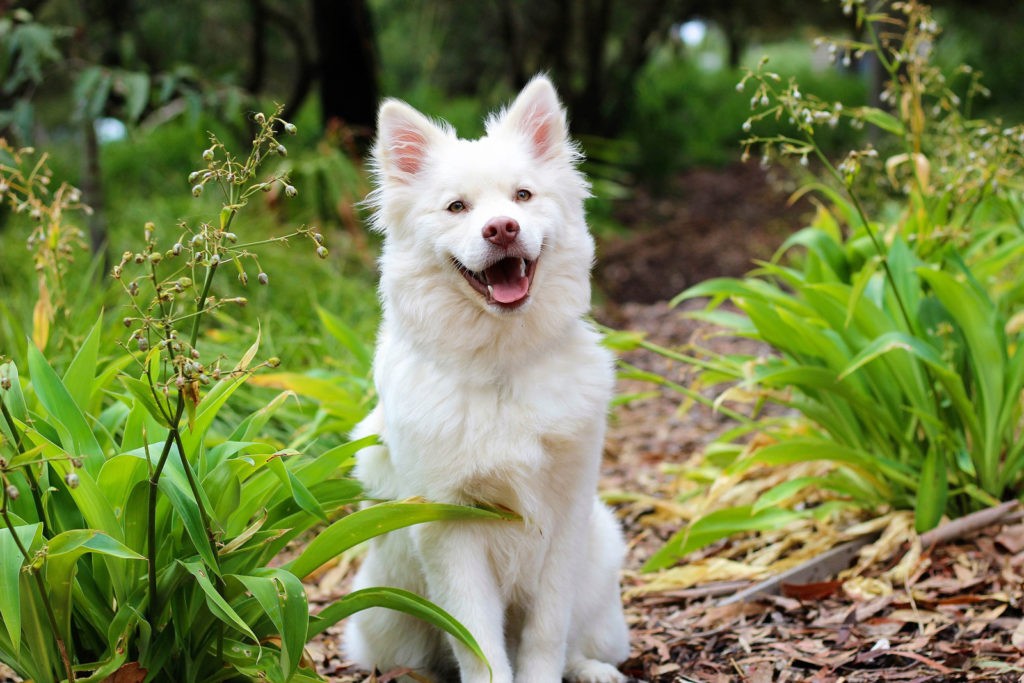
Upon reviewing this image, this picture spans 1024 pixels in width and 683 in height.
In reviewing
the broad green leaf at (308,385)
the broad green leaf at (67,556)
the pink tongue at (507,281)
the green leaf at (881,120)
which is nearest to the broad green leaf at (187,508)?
the broad green leaf at (67,556)

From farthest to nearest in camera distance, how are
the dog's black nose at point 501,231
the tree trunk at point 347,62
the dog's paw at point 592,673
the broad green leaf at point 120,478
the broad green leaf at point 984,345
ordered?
the tree trunk at point 347,62
the broad green leaf at point 984,345
the dog's paw at point 592,673
the dog's black nose at point 501,231
the broad green leaf at point 120,478

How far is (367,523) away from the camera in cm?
222

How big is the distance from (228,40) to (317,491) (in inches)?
471

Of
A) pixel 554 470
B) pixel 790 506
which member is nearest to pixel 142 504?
pixel 554 470

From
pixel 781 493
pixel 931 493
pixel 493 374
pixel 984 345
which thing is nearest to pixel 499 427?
pixel 493 374

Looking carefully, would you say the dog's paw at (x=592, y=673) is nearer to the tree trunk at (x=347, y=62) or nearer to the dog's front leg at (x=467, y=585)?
the dog's front leg at (x=467, y=585)

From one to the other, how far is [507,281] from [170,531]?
97cm

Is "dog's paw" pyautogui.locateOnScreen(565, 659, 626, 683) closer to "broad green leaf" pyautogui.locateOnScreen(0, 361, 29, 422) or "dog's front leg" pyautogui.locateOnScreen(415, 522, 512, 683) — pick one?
"dog's front leg" pyautogui.locateOnScreen(415, 522, 512, 683)

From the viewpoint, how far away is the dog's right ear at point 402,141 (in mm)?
2568

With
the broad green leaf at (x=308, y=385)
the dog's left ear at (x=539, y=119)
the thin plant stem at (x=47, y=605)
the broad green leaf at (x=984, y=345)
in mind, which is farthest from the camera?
the broad green leaf at (x=308, y=385)

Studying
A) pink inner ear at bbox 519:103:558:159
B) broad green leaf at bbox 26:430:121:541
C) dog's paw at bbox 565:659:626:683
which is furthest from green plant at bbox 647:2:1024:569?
broad green leaf at bbox 26:430:121:541

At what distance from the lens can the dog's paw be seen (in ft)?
8.94

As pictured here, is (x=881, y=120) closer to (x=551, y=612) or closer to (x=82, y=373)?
(x=551, y=612)

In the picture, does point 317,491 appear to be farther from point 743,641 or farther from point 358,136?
point 358,136
